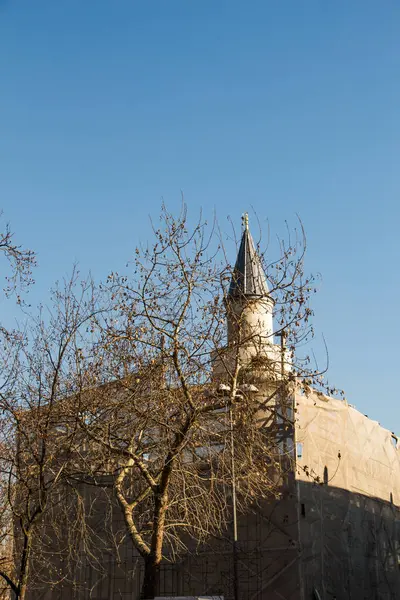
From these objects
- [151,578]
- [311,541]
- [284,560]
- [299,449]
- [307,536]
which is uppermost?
[299,449]

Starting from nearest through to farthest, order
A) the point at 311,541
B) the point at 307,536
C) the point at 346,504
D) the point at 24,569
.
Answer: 1. the point at 24,569
2. the point at 307,536
3. the point at 311,541
4. the point at 346,504

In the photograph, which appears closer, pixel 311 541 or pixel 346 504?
pixel 311 541

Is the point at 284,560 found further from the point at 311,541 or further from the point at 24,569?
the point at 24,569

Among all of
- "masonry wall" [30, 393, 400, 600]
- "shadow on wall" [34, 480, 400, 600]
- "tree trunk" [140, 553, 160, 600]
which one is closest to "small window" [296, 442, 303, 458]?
"masonry wall" [30, 393, 400, 600]

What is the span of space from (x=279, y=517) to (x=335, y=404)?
18.8ft

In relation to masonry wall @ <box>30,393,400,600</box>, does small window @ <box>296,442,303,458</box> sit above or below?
above

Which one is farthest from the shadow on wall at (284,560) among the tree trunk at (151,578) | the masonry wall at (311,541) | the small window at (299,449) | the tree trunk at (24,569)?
the tree trunk at (24,569)

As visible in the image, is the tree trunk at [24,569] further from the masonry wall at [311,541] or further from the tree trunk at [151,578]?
the masonry wall at [311,541]

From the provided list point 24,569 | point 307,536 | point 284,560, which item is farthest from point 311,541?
point 24,569

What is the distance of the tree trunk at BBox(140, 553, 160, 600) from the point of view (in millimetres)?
15039

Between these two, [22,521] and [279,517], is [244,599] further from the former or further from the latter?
[22,521]

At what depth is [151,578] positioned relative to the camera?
1523 cm

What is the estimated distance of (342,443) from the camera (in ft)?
88.9

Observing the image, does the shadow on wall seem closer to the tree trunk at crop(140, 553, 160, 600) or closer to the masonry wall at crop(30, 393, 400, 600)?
the masonry wall at crop(30, 393, 400, 600)
